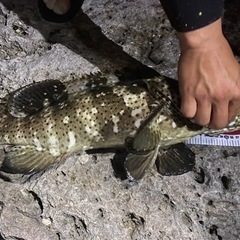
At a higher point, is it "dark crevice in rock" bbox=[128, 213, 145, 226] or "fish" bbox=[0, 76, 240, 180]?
"fish" bbox=[0, 76, 240, 180]

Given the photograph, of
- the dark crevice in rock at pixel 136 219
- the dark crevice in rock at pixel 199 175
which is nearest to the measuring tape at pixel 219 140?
the dark crevice in rock at pixel 199 175

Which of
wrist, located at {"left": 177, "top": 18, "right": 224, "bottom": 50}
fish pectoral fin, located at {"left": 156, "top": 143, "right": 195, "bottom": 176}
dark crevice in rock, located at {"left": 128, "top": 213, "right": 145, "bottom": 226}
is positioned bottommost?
dark crevice in rock, located at {"left": 128, "top": 213, "right": 145, "bottom": 226}

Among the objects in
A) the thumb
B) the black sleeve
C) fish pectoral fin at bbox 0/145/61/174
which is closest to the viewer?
the black sleeve

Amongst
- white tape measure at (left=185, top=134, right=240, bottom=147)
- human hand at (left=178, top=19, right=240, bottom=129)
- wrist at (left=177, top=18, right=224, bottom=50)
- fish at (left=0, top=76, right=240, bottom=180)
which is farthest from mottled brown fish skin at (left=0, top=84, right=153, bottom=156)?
wrist at (left=177, top=18, right=224, bottom=50)

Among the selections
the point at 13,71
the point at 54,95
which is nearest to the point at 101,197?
the point at 54,95

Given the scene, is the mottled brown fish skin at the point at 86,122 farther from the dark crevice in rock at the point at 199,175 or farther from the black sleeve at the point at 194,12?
the black sleeve at the point at 194,12

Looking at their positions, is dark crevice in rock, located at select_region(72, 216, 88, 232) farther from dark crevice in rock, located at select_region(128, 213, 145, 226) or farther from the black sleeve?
the black sleeve
